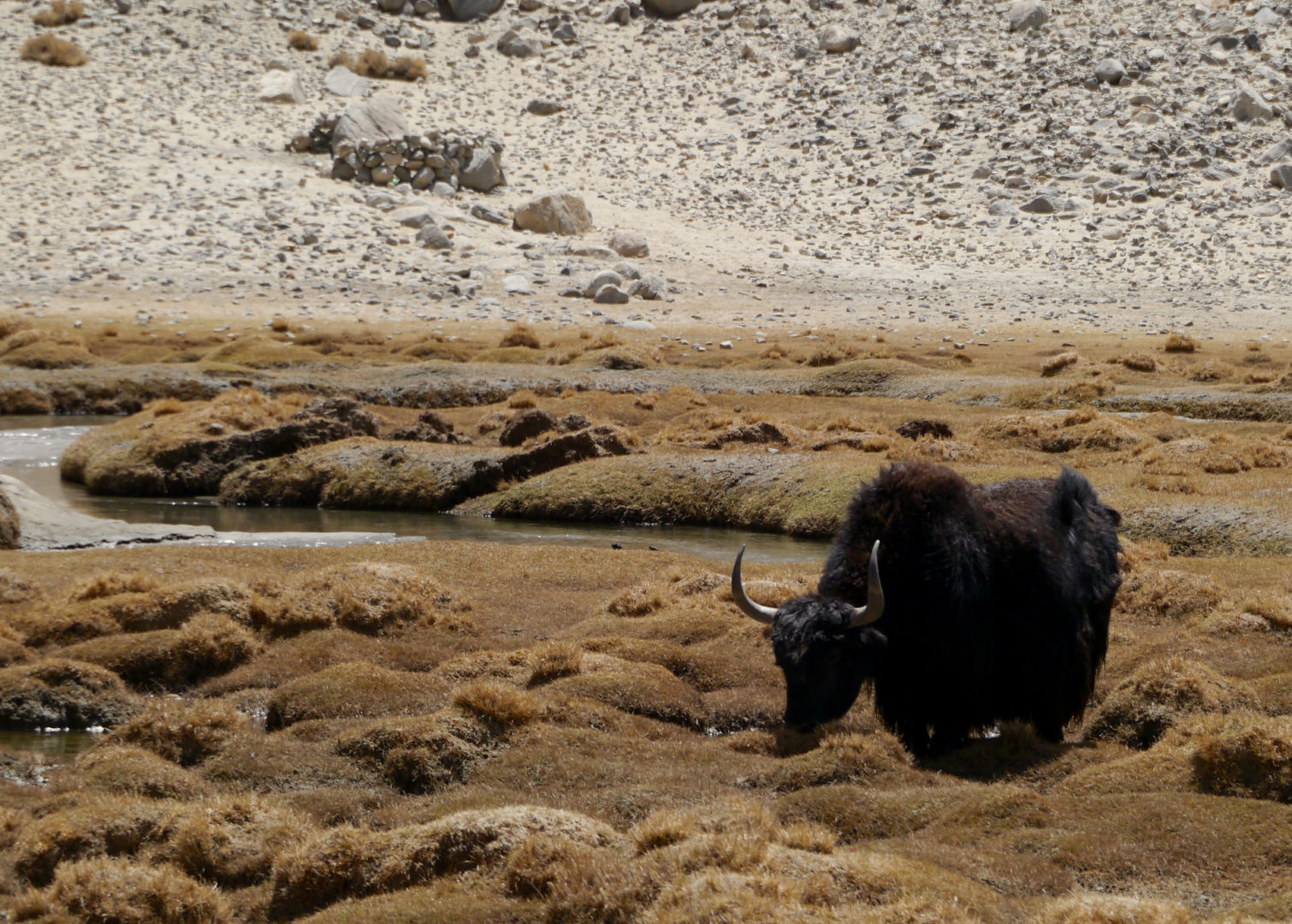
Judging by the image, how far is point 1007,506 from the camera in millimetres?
12234

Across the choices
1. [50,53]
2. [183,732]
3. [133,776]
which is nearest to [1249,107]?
[50,53]

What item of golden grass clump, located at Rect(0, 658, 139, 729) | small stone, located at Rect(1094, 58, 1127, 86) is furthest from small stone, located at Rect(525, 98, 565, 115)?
golden grass clump, located at Rect(0, 658, 139, 729)

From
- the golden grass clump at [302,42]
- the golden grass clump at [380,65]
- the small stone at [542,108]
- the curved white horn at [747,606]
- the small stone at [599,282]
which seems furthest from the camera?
the golden grass clump at [302,42]

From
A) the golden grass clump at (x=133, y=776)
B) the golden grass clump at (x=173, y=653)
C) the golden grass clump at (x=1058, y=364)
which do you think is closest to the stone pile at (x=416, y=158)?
the golden grass clump at (x=1058, y=364)

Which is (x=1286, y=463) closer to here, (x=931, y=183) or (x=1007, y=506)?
(x=1007, y=506)

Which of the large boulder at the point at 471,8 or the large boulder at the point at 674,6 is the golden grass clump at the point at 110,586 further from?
the large boulder at the point at 674,6

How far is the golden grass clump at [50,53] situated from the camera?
78438 mm

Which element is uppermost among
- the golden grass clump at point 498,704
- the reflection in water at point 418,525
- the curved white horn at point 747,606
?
the curved white horn at point 747,606

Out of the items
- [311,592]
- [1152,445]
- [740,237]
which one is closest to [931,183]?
[740,237]

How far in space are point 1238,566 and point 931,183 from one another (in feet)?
191

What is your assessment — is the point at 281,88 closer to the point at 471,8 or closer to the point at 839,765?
the point at 471,8

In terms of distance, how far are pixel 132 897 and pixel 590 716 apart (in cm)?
484

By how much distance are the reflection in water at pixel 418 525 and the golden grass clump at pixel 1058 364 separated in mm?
19322

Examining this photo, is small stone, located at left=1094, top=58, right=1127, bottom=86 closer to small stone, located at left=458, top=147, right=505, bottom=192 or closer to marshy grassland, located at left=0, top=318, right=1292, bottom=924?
small stone, located at left=458, top=147, right=505, bottom=192
